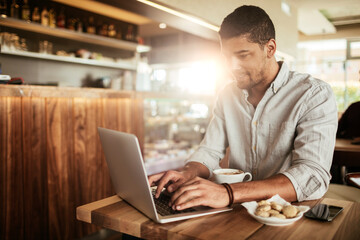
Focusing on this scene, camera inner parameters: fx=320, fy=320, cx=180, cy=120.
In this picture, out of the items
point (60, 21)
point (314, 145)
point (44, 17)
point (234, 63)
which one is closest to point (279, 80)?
point (234, 63)

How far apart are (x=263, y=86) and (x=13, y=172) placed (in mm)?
1900

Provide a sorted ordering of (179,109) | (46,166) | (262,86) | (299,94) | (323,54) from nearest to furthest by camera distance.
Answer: (299,94)
(262,86)
(46,166)
(179,109)
(323,54)

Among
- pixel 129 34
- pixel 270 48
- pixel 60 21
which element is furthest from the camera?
pixel 129 34

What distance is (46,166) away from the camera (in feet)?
8.38

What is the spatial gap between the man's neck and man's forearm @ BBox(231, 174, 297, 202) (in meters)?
0.51

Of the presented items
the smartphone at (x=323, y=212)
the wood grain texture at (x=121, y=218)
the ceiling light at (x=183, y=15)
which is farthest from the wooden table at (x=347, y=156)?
the wood grain texture at (x=121, y=218)

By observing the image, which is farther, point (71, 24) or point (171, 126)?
point (71, 24)

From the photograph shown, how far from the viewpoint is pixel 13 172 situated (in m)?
2.36

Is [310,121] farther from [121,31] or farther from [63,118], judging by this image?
[121,31]

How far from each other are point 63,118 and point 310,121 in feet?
6.66

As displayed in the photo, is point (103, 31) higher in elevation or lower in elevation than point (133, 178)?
higher

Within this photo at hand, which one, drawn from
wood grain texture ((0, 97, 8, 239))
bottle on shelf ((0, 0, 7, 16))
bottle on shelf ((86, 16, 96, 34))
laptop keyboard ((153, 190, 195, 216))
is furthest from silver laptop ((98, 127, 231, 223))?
bottle on shelf ((86, 16, 96, 34))

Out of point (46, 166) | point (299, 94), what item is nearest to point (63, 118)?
point (46, 166)

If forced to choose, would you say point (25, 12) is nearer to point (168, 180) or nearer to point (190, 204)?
point (168, 180)
